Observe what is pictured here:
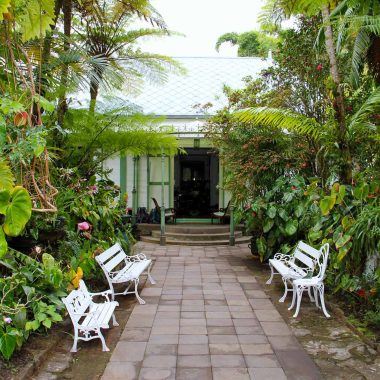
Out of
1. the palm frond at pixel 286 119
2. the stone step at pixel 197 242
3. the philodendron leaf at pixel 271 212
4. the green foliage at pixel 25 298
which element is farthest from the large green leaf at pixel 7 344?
the stone step at pixel 197 242

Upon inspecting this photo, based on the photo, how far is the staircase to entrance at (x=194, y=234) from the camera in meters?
11.0

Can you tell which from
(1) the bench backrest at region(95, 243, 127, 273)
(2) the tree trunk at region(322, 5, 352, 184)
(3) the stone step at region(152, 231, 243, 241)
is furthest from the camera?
(3) the stone step at region(152, 231, 243, 241)

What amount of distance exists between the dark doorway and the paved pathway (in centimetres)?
749

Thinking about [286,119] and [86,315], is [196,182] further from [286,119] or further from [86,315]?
[86,315]

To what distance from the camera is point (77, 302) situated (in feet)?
14.3

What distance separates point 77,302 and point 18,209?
1.33 meters

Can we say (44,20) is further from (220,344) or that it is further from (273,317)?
(273,317)

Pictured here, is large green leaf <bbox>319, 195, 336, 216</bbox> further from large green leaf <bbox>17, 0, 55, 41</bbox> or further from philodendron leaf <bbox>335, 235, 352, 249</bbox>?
large green leaf <bbox>17, 0, 55, 41</bbox>

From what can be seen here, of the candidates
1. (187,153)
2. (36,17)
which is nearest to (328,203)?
(36,17)

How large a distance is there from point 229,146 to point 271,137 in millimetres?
937

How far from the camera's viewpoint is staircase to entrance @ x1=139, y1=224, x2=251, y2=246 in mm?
11047

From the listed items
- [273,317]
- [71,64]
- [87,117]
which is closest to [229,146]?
[87,117]

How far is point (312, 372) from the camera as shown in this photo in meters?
3.70

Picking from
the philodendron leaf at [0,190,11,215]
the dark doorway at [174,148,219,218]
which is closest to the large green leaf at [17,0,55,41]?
the philodendron leaf at [0,190,11,215]
